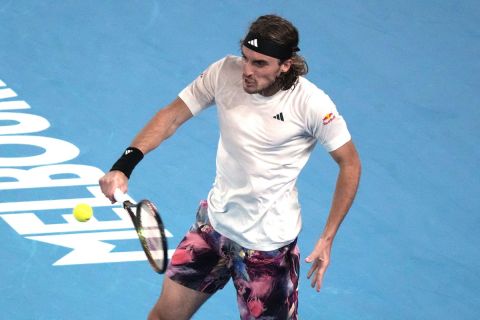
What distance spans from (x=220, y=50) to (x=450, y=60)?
2.15 meters

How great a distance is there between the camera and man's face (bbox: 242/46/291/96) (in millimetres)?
6102

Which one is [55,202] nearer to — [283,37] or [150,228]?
[150,228]

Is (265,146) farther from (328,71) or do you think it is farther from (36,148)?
(328,71)

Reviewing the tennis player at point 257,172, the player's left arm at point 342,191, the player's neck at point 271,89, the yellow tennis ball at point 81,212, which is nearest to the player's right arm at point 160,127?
the tennis player at point 257,172

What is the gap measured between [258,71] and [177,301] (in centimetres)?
142

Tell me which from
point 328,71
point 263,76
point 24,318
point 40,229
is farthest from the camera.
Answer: point 328,71

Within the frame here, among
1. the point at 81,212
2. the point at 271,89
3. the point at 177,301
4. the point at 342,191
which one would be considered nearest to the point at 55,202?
the point at 81,212

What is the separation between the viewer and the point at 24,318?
7473 millimetres

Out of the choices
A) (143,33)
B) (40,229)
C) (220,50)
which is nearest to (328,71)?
(220,50)

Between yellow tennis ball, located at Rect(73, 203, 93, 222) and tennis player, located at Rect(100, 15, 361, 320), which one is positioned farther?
yellow tennis ball, located at Rect(73, 203, 93, 222)

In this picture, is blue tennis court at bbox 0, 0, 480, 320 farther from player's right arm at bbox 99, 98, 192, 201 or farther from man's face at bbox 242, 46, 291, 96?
man's face at bbox 242, 46, 291, 96

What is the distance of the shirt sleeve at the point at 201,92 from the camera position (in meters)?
6.44

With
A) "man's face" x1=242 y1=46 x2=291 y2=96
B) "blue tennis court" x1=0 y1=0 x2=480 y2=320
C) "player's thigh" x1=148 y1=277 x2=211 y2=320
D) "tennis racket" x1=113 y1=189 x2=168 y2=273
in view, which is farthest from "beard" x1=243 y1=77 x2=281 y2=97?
"blue tennis court" x1=0 y1=0 x2=480 y2=320

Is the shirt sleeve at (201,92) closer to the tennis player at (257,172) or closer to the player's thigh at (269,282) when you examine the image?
the tennis player at (257,172)
